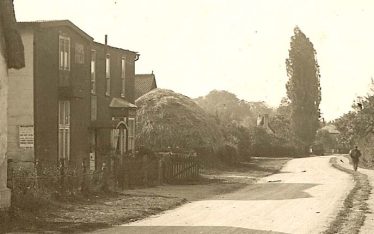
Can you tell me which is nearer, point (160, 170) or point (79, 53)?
point (79, 53)

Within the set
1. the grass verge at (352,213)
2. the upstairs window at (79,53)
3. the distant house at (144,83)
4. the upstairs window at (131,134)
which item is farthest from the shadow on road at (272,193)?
the distant house at (144,83)

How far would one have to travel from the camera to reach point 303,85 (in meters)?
90.3

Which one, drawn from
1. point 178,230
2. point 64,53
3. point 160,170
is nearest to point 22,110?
point 64,53

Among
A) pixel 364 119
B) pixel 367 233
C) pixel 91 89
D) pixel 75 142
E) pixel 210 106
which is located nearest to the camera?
pixel 367 233

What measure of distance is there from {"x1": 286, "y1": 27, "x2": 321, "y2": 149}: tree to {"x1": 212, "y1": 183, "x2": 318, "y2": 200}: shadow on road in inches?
2377

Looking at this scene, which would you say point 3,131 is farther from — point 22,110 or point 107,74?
point 107,74

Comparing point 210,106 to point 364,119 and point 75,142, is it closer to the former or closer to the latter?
point 364,119

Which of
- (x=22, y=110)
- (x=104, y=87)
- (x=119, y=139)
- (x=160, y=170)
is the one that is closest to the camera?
(x=22, y=110)

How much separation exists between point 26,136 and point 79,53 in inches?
227

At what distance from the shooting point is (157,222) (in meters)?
16.7

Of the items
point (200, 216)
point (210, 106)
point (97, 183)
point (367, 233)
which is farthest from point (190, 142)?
point (210, 106)

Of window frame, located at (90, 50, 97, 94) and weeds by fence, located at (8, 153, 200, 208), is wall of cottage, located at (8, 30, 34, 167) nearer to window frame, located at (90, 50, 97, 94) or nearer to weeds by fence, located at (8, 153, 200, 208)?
weeds by fence, located at (8, 153, 200, 208)

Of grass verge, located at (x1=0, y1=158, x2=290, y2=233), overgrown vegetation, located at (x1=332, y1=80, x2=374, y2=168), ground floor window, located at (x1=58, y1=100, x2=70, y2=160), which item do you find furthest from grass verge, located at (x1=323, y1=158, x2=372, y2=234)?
overgrown vegetation, located at (x1=332, y1=80, x2=374, y2=168)

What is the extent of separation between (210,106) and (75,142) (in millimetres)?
118221
